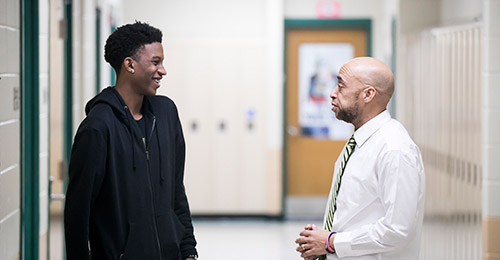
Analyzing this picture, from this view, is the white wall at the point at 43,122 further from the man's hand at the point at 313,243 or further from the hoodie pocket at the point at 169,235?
the man's hand at the point at 313,243

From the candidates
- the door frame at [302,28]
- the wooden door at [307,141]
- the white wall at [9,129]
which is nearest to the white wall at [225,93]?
the door frame at [302,28]

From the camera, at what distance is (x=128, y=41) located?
2143 mm

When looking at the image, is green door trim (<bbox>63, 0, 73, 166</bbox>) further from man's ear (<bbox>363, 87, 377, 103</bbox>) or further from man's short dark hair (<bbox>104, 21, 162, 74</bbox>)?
man's ear (<bbox>363, 87, 377, 103</bbox>)

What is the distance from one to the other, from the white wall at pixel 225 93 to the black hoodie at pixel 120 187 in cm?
537

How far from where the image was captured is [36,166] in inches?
129

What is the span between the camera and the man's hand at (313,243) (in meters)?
2.25

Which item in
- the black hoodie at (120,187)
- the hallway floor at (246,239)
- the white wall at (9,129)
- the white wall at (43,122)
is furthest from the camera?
the hallway floor at (246,239)

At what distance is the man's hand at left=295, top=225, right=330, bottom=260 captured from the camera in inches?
88.5

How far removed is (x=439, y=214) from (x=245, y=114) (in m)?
3.22

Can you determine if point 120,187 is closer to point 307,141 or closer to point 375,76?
point 375,76

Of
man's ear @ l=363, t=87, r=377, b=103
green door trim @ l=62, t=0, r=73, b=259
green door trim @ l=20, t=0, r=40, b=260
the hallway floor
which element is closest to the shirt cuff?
man's ear @ l=363, t=87, r=377, b=103

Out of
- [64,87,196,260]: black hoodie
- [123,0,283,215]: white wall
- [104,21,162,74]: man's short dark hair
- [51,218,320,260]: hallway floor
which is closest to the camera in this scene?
[64,87,196,260]: black hoodie

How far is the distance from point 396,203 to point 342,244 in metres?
0.23

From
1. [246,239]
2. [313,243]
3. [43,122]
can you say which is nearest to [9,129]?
[43,122]
